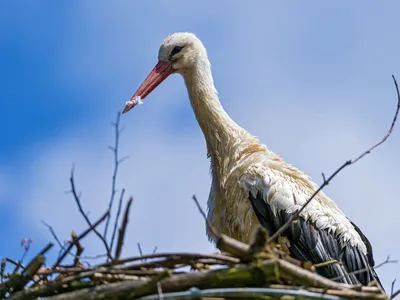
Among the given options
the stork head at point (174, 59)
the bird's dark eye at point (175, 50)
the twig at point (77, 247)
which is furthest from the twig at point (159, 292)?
the bird's dark eye at point (175, 50)

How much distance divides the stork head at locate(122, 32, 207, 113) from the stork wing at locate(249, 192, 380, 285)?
141 cm

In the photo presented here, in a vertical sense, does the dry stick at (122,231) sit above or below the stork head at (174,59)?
below

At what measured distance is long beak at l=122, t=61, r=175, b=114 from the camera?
6914 mm

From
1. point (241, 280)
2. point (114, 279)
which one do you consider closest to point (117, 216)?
point (114, 279)

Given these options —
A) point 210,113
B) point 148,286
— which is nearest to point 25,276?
point 148,286

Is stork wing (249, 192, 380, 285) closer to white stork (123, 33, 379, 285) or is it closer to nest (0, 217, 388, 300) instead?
white stork (123, 33, 379, 285)

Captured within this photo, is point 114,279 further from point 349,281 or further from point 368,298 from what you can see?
point 349,281

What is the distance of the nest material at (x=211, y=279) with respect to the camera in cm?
362

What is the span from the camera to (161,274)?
3.62 meters

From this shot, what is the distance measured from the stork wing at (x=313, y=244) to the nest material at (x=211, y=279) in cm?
199

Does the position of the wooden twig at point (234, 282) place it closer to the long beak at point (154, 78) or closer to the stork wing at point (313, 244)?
the stork wing at point (313, 244)

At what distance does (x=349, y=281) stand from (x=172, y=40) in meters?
2.42

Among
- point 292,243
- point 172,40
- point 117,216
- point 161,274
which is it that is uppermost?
point 172,40

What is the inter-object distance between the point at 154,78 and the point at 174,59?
0.21 m
